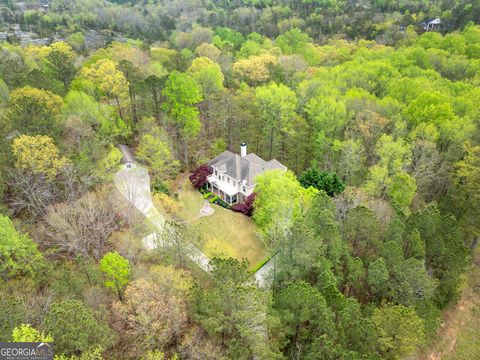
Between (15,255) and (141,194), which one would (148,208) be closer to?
(141,194)

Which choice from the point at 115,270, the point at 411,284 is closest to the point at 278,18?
the point at 411,284

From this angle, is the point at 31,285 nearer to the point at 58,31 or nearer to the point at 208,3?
the point at 58,31

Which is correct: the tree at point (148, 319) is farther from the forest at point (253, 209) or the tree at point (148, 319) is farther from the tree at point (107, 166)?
the tree at point (107, 166)

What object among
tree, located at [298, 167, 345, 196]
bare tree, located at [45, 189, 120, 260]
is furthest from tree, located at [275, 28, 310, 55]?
bare tree, located at [45, 189, 120, 260]

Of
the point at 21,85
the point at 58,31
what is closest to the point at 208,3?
the point at 58,31

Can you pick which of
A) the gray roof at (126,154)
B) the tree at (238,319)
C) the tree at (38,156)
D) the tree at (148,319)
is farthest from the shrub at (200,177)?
the tree at (238,319)

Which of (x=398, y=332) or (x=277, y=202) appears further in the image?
(x=277, y=202)

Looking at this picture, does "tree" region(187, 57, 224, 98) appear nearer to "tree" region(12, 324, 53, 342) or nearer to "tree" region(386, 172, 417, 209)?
"tree" region(386, 172, 417, 209)
